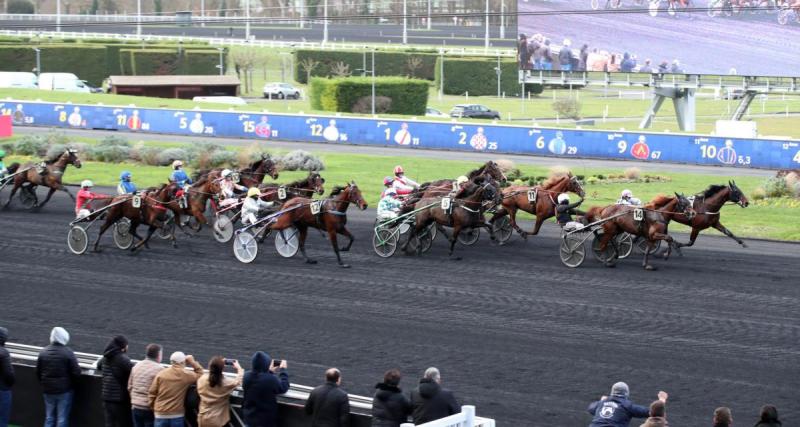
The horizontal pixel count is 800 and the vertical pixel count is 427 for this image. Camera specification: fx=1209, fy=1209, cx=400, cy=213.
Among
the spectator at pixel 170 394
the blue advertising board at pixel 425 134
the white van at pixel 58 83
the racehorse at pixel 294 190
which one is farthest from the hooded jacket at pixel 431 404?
the white van at pixel 58 83

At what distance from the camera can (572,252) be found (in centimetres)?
1955

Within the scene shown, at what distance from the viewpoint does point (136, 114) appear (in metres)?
41.6

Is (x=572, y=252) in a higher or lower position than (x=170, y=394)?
lower

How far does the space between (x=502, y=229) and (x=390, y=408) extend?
1284 cm

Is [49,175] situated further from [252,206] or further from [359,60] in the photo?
[359,60]

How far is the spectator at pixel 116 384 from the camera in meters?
10.1

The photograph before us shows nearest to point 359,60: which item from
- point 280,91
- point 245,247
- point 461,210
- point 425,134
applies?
point 280,91

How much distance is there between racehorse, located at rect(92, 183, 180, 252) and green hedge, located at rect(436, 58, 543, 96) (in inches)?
1790

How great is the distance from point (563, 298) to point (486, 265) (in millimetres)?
2812

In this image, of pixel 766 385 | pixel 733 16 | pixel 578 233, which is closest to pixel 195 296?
pixel 578 233

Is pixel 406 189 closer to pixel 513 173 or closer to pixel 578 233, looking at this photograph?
pixel 578 233

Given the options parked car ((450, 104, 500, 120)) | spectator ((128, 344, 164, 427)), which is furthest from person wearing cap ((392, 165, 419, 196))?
parked car ((450, 104, 500, 120))

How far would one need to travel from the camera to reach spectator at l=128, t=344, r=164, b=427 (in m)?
9.90

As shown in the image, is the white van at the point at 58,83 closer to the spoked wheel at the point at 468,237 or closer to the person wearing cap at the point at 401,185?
the person wearing cap at the point at 401,185
